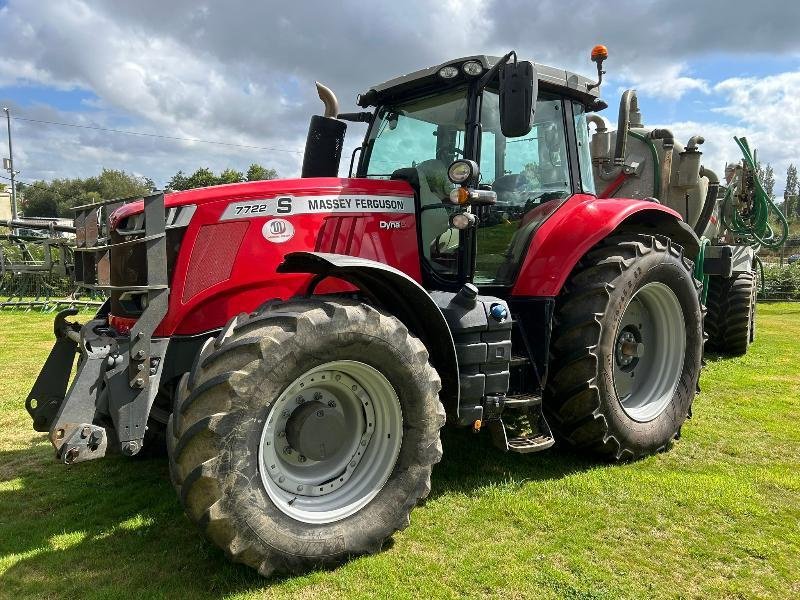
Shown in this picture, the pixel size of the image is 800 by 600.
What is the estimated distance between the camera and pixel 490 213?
4.07 metres

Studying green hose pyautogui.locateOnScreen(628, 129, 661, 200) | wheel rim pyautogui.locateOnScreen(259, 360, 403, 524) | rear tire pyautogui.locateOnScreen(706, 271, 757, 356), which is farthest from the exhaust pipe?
rear tire pyautogui.locateOnScreen(706, 271, 757, 356)

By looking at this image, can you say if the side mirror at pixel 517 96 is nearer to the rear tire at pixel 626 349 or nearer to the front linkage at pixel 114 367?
the rear tire at pixel 626 349

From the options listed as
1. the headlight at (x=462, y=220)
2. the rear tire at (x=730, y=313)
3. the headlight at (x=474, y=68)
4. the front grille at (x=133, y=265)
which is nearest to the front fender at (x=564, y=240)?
the headlight at (x=462, y=220)

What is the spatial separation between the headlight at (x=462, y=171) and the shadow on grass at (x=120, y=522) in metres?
1.87

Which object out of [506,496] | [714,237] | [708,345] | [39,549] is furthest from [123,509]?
[714,237]

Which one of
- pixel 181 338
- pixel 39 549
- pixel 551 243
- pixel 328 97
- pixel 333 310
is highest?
pixel 328 97

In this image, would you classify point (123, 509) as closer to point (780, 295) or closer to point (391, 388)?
point (391, 388)

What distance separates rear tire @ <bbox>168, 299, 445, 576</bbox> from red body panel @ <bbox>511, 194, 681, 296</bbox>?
3.82 feet

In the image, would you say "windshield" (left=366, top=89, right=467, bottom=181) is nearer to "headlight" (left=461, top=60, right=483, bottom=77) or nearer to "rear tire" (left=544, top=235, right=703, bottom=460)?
"headlight" (left=461, top=60, right=483, bottom=77)

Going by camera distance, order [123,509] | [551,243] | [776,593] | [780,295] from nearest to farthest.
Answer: [776,593], [123,509], [551,243], [780,295]

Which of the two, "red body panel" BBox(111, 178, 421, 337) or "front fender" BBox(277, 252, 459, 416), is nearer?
"front fender" BBox(277, 252, 459, 416)

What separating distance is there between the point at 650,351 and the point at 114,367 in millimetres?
3761

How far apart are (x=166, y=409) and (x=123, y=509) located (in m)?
0.61

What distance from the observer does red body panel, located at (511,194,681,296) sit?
3.95 meters
